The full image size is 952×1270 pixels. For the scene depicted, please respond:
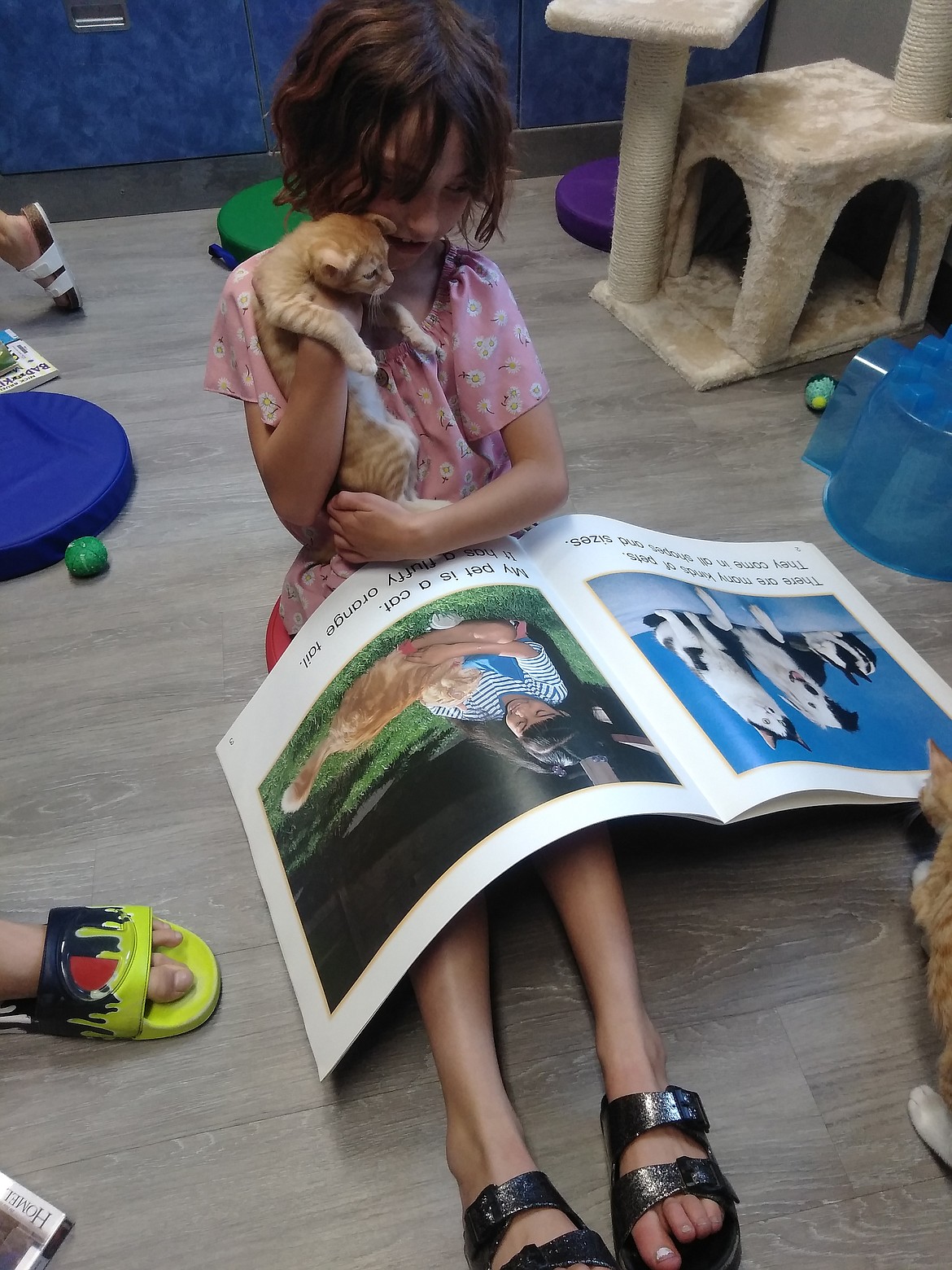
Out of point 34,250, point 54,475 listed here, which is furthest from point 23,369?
point 54,475

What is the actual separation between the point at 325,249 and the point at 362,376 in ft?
0.43

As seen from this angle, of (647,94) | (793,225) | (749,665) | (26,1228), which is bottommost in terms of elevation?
(26,1228)

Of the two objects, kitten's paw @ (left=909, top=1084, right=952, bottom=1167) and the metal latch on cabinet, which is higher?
the metal latch on cabinet

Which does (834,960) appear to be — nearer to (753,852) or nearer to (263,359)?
(753,852)

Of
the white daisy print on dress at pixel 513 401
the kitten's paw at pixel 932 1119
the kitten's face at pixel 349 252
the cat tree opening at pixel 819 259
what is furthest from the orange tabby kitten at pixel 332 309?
the cat tree opening at pixel 819 259

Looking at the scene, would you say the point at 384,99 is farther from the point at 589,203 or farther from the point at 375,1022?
the point at 589,203

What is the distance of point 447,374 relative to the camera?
2.52ft

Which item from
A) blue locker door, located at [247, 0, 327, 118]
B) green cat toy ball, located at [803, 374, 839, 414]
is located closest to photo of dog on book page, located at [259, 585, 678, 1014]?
green cat toy ball, located at [803, 374, 839, 414]

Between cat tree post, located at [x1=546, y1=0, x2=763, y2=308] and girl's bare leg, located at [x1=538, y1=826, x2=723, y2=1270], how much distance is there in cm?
106

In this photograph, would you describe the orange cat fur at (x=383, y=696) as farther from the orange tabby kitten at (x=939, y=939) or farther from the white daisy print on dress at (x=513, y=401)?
the orange tabby kitten at (x=939, y=939)

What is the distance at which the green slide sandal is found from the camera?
688 millimetres

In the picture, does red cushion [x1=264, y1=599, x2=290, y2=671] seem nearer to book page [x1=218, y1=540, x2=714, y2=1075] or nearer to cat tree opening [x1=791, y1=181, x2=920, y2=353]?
book page [x1=218, y1=540, x2=714, y2=1075]

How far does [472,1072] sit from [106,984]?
292mm

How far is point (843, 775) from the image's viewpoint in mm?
741
